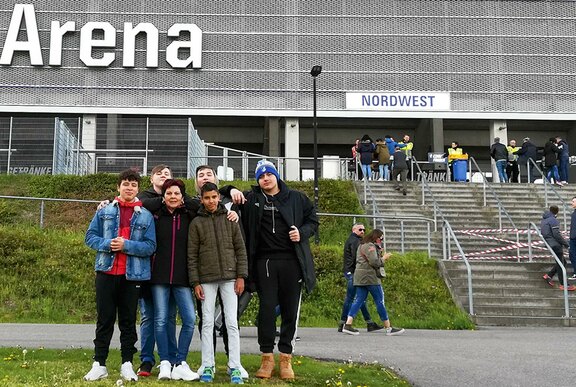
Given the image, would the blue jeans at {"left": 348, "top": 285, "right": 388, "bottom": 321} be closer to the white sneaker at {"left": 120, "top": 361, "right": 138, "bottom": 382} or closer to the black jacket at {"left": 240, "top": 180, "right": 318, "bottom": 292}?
the black jacket at {"left": 240, "top": 180, "right": 318, "bottom": 292}

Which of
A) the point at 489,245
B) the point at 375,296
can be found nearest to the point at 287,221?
the point at 375,296

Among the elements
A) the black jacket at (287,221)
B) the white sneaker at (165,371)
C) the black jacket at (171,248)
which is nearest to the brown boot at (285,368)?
the black jacket at (287,221)

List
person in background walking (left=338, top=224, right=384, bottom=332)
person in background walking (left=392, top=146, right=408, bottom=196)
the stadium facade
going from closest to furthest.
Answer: person in background walking (left=338, top=224, right=384, bottom=332)
person in background walking (left=392, top=146, right=408, bottom=196)
the stadium facade

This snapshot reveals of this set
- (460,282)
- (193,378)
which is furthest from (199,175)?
(460,282)

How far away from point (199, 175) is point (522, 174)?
20.0 metres

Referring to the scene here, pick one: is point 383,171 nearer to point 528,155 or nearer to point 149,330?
point 528,155

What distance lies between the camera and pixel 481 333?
10.4 m

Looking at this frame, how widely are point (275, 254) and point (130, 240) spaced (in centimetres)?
125

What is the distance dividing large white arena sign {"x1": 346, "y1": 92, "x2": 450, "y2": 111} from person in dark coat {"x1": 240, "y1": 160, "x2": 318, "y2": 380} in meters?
24.3

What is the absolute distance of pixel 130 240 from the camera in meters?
5.62

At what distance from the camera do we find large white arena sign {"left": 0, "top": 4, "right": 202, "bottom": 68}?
29078 mm

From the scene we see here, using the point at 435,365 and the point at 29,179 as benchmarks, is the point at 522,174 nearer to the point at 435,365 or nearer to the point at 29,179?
the point at 29,179

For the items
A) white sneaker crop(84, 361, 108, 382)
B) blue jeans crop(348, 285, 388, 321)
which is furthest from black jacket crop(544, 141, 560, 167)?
white sneaker crop(84, 361, 108, 382)

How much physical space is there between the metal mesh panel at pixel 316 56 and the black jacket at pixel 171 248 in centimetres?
2407
